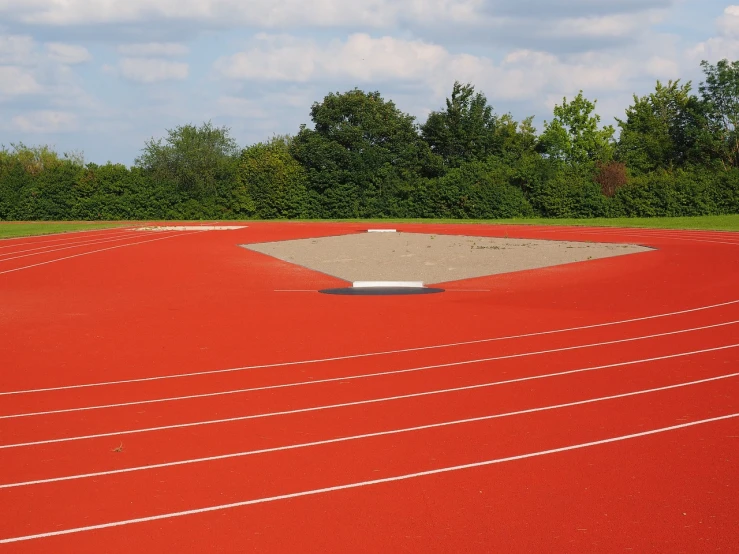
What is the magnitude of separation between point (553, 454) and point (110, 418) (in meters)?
3.72

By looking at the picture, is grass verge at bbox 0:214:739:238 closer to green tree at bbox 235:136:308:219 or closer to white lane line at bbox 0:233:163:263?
white lane line at bbox 0:233:163:263

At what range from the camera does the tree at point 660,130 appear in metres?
61.7

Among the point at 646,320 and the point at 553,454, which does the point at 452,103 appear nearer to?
the point at 646,320

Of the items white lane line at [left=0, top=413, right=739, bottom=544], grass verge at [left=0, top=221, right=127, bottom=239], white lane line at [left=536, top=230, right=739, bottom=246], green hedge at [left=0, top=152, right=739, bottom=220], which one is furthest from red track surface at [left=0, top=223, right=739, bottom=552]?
green hedge at [left=0, top=152, right=739, bottom=220]

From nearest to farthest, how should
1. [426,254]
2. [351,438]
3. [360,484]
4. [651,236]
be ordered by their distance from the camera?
[360,484] < [351,438] < [426,254] < [651,236]

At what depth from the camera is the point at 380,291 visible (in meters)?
16.9

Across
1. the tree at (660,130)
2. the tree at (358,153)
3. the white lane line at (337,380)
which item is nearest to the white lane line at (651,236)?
the tree at (358,153)

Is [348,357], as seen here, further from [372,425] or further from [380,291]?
[380,291]

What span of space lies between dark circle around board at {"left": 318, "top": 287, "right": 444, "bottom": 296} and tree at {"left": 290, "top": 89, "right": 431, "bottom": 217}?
108 ft

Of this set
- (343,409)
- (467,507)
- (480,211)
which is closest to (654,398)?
(343,409)

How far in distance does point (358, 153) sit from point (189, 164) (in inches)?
395

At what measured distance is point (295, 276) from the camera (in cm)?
1998

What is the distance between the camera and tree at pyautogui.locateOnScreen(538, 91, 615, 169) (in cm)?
6769

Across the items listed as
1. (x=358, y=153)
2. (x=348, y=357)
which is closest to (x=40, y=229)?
(x=358, y=153)
